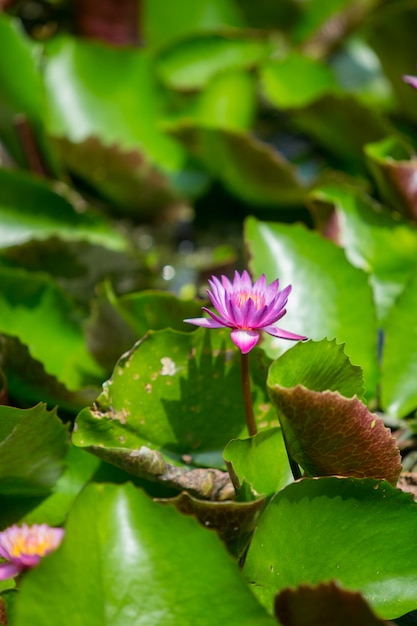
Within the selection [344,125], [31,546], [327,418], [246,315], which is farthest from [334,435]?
[344,125]

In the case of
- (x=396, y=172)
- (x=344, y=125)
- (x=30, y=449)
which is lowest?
(x=344, y=125)

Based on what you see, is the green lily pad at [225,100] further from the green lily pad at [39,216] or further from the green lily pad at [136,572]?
the green lily pad at [136,572]

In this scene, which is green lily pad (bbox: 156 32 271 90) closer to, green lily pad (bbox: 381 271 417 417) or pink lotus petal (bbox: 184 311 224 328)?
green lily pad (bbox: 381 271 417 417)

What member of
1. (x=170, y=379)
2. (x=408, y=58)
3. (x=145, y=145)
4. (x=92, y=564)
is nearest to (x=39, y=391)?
(x=170, y=379)

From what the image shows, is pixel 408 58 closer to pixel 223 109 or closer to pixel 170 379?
pixel 223 109

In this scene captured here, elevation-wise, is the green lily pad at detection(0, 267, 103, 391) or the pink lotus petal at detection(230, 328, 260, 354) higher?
the pink lotus petal at detection(230, 328, 260, 354)

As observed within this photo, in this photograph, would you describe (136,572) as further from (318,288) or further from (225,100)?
(225,100)

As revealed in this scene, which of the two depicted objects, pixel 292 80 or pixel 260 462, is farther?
pixel 292 80

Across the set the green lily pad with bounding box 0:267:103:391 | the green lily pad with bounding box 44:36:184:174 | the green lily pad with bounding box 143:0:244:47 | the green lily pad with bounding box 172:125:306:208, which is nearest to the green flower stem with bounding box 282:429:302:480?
the green lily pad with bounding box 0:267:103:391
